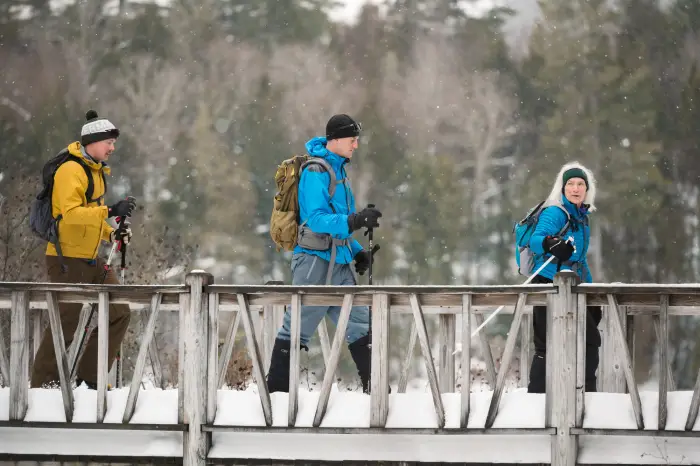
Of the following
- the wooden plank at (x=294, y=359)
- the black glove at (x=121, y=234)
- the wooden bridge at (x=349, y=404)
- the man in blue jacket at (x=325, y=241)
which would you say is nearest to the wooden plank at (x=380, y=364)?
the wooden bridge at (x=349, y=404)

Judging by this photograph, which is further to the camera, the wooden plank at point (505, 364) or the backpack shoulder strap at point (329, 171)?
the backpack shoulder strap at point (329, 171)

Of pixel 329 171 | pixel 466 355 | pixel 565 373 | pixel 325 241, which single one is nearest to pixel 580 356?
pixel 565 373

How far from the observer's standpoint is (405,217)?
39.3 metres

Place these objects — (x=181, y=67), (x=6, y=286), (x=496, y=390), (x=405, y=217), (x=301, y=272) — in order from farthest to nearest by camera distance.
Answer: (x=181, y=67) → (x=405, y=217) → (x=301, y=272) → (x=6, y=286) → (x=496, y=390)

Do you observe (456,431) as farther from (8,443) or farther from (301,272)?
(8,443)

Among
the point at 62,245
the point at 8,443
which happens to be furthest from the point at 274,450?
the point at 62,245

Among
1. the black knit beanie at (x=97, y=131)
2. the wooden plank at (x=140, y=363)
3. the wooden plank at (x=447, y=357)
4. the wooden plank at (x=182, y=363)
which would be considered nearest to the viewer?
the wooden plank at (x=140, y=363)

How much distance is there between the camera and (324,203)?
782cm

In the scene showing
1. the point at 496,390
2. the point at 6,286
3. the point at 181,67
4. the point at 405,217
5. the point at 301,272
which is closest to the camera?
the point at 496,390

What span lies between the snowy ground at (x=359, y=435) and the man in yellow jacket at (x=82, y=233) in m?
0.75

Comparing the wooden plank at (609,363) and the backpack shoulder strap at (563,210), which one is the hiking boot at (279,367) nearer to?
the backpack shoulder strap at (563,210)

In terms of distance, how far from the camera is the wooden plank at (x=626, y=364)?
6.74m

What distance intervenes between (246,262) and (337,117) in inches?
→ 1255

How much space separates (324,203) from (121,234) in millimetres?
1353
